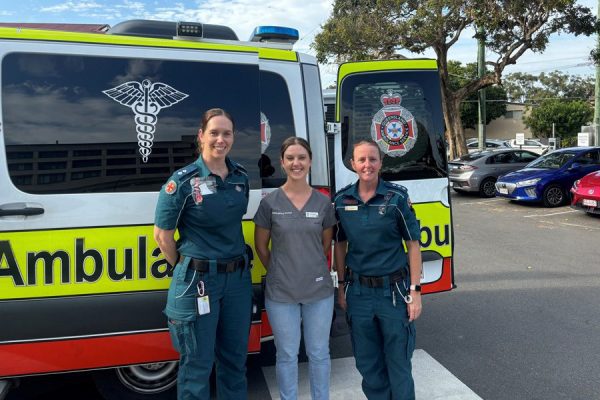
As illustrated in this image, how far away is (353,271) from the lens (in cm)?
275

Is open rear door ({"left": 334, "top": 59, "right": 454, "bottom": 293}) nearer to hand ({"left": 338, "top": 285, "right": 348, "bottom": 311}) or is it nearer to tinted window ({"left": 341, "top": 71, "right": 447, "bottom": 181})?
tinted window ({"left": 341, "top": 71, "right": 447, "bottom": 181})

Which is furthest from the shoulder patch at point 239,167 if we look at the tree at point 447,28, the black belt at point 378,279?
the tree at point 447,28

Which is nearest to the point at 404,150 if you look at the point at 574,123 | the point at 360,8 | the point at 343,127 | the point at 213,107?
the point at 343,127

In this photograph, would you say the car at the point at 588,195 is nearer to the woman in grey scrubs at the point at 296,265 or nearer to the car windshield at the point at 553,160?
the car windshield at the point at 553,160

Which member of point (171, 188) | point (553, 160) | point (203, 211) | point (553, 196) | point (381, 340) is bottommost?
point (381, 340)

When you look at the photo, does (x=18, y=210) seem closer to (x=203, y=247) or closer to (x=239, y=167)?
(x=203, y=247)

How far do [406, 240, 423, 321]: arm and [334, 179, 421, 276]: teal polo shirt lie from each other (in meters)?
0.04

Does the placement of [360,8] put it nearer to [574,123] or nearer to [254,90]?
[254,90]

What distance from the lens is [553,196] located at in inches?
481

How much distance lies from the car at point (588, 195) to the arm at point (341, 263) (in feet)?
28.7

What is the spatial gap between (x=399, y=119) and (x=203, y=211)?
5.85 ft

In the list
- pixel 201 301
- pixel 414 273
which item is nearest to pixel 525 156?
pixel 414 273

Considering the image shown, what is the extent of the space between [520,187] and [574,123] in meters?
41.7

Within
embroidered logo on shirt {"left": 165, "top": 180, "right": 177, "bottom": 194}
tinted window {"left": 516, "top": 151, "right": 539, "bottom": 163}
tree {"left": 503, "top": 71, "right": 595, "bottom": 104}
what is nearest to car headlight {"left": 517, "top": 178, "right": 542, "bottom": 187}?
tinted window {"left": 516, "top": 151, "right": 539, "bottom": 163}
